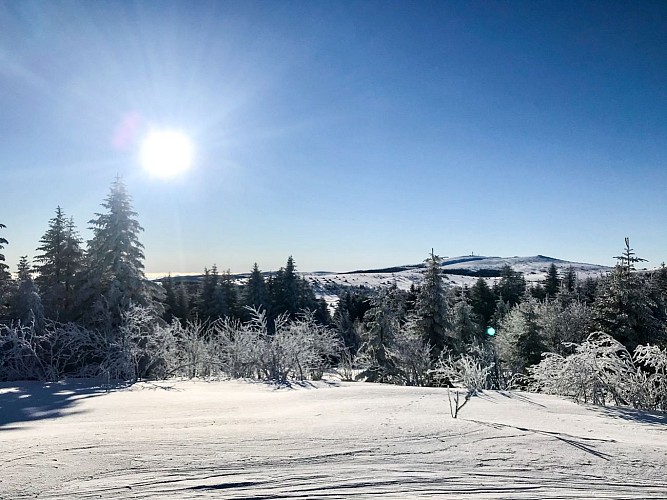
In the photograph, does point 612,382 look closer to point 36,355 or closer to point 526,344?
point 36,355

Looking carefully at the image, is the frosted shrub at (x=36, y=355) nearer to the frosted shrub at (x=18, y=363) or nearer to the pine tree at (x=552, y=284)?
the frosted shrub at (x=18, y=363)

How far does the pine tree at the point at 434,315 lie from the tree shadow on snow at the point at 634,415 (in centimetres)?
1703

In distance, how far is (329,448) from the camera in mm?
4156

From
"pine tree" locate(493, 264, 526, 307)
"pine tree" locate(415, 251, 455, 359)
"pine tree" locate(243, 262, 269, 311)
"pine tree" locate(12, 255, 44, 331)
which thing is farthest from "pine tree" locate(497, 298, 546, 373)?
"pine tree" locate(493, 264, 526, 307)

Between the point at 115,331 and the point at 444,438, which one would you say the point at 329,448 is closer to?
the point at 444,438

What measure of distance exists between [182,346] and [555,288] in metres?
53.2

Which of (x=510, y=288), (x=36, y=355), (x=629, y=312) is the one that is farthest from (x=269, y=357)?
(x=510, y=288)

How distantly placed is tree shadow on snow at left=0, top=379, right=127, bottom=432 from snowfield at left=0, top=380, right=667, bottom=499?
162 centimetres

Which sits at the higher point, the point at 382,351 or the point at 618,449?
the point at 618,449

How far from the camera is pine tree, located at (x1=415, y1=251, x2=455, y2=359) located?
83.2 ft

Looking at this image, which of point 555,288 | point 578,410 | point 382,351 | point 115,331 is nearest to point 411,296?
point 555,288

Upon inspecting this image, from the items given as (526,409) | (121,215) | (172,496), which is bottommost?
(526,409)

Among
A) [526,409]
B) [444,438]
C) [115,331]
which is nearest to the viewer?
[444,438]

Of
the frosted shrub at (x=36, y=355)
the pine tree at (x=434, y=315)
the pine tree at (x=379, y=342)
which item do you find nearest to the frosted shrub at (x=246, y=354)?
the frosted shrub at (x=36, y=355)
